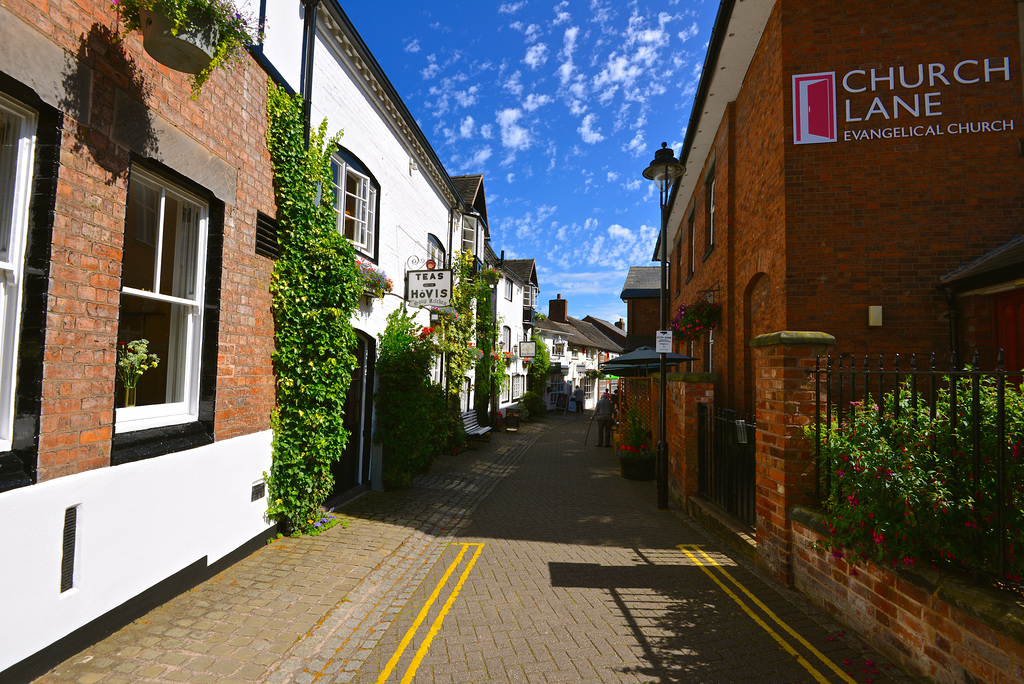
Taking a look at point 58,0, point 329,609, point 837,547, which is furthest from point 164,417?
point 837,547

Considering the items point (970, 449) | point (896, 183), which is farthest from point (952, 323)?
point (970, 449)

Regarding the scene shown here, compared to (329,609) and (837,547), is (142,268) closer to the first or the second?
(329,609)

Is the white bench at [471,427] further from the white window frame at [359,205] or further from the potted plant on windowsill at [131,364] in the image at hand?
the potted plant on windowsill at [131,364]

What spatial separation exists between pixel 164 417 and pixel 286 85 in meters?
3.77

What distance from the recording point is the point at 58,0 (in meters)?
3.12

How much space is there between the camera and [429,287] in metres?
9.09

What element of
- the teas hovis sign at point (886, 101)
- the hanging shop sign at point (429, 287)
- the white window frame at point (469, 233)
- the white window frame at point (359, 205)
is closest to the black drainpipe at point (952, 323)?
the teas hovis sign at point (886, 101)

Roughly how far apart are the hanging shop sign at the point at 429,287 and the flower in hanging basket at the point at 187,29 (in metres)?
5.06

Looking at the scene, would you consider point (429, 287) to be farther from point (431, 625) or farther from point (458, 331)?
point (431, 625)

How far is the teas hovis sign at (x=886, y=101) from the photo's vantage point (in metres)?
6.30

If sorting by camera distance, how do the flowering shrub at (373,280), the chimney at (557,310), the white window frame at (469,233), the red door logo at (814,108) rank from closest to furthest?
1. the red door logo at (814,108)
2. the flowering shrub at (373,280)
3. the white window frame at (469,233)
4. the chimney at (557,310)

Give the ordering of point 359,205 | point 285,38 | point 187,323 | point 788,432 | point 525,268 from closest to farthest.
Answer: point 788,432 → point 187,323 → point 285,38 → point 359,205 → point 525,268

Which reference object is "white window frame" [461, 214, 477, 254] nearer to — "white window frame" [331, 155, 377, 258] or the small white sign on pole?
"white window frame" [331, 155, 377, 258]

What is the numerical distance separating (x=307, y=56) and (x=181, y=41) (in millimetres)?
3032
